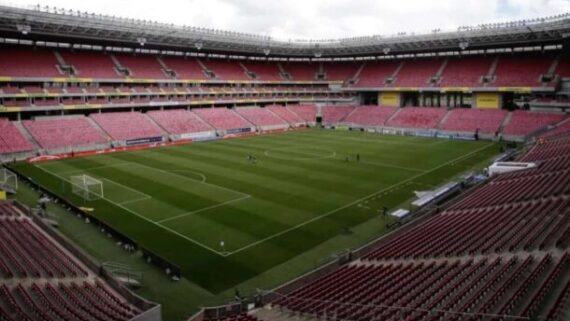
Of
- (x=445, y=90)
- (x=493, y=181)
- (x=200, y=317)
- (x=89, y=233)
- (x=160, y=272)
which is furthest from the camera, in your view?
→ (x=445, y=90)

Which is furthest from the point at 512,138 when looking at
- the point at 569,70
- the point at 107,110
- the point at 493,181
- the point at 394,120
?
the point at 107,110

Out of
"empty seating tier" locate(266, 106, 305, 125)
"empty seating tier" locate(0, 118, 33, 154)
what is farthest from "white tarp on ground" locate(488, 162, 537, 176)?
"empty seating tier" locate(0, 118, 33, 154)

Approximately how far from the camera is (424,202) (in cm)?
2600

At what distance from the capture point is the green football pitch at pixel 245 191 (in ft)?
68.1

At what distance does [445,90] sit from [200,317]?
61.4m

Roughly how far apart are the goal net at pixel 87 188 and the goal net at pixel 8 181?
4.28 m

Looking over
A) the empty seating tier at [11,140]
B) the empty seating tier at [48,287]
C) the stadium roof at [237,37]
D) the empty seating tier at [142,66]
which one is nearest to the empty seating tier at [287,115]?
the stadium roof at [237,37]

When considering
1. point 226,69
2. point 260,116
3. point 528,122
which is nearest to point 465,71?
point 528,122

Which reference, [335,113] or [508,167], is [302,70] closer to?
[335,113]

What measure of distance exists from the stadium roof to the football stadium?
0.32 m

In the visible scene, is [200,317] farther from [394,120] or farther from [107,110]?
[394,120]

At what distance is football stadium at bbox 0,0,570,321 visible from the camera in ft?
47.3

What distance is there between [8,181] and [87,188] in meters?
8.07

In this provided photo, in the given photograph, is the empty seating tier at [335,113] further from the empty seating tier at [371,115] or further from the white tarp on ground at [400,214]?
the white tarp on ground at [400,214]
